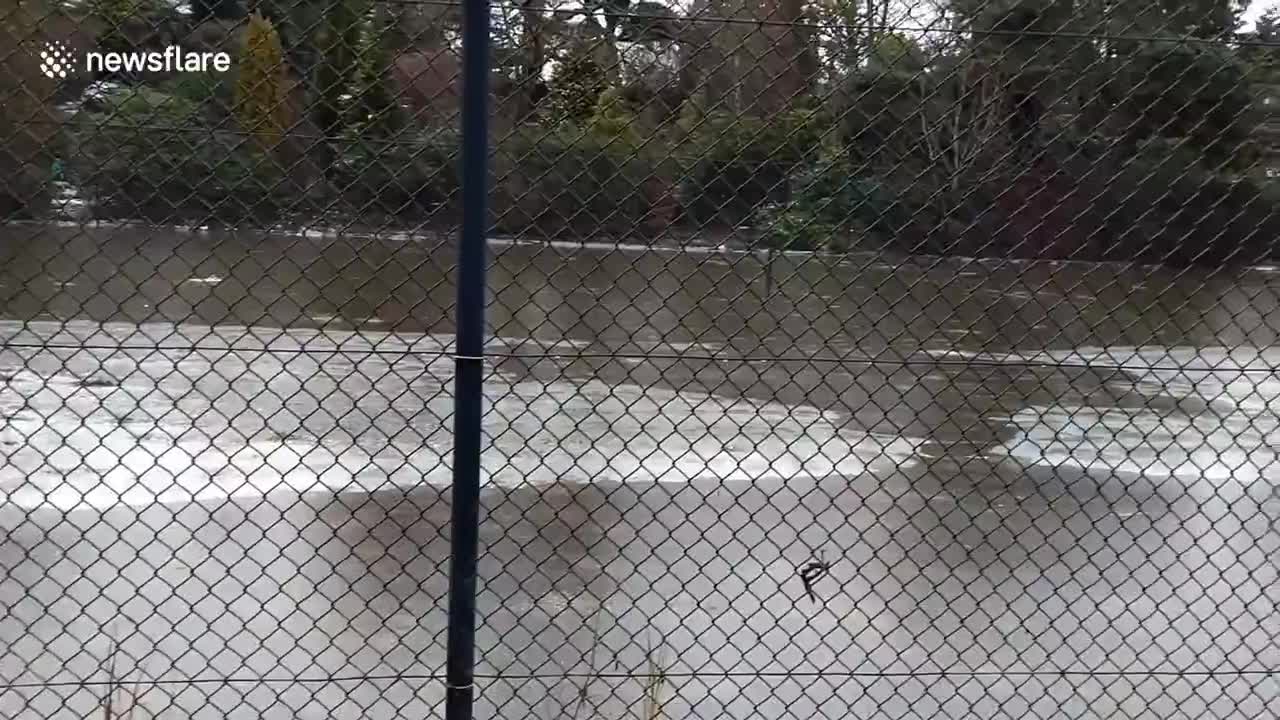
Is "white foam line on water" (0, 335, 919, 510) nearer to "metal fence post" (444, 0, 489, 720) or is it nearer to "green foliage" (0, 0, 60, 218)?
"green foliage" (0, 0, 60, 218)

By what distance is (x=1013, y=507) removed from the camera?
21.1 ft

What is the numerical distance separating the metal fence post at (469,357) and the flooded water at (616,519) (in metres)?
0.26

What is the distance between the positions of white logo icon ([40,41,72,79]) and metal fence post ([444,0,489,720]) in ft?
3.23

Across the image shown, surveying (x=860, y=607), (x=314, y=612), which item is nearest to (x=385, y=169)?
(x=314, y=612)

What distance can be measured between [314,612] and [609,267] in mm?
2013

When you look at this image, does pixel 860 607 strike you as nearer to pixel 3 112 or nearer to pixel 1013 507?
pixel 1013 507

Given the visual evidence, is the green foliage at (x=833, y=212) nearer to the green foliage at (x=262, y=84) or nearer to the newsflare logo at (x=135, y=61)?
the green foliage at (x=262, y=84)

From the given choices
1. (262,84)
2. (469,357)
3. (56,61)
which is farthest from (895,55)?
(56,61)

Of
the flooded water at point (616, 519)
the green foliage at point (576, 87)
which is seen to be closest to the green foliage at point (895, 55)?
the flooded water at point (616, 519)

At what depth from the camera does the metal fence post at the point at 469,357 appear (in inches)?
91.4

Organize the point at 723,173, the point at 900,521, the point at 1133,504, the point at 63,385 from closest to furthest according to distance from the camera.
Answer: the point at 723,173 → the point at 900,521 → the point at 1133,504 → the point at 63,385

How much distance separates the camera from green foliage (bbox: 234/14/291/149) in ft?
8.60

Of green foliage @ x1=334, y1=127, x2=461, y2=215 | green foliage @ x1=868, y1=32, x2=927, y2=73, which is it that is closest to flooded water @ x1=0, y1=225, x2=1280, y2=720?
green foliage @ x1=334, y1=127, x2=461, y2=215

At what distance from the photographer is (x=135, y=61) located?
2641 mm
